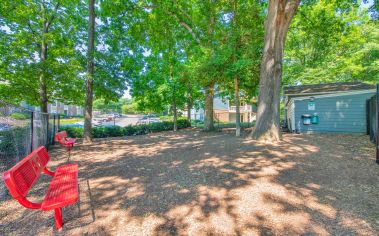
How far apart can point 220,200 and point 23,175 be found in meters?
2.86

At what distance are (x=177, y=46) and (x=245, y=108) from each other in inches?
948

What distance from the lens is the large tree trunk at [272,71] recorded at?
811 centimetres

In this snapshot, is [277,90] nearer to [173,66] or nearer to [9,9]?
[173,66]

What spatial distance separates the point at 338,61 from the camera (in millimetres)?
20344

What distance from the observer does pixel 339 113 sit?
11.7 m

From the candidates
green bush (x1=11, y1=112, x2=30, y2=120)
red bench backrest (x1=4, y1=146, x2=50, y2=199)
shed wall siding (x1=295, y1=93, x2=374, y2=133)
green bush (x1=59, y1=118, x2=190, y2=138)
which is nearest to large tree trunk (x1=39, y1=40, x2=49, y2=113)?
green bush (x1=59, y1=118, x2=190, y2=138)

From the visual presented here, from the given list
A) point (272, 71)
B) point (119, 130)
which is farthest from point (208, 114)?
point (272, 71)

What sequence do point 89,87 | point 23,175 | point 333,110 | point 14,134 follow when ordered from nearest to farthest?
1. point 23,175
2. point 14,134
3. point 89,87
4. point 333,110

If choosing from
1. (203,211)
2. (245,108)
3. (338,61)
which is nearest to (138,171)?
(203,211)

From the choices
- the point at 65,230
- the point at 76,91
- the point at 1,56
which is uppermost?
the point at 1,56

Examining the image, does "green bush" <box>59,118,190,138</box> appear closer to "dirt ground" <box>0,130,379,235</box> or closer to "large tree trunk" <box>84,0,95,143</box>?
"large tree trunk" <box>84,0,95,143</box>

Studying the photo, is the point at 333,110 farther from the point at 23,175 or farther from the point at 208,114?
the point at 23,175

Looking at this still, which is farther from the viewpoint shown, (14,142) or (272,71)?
(272,71)

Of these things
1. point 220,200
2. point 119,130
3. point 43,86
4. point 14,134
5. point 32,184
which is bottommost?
point 220,200
